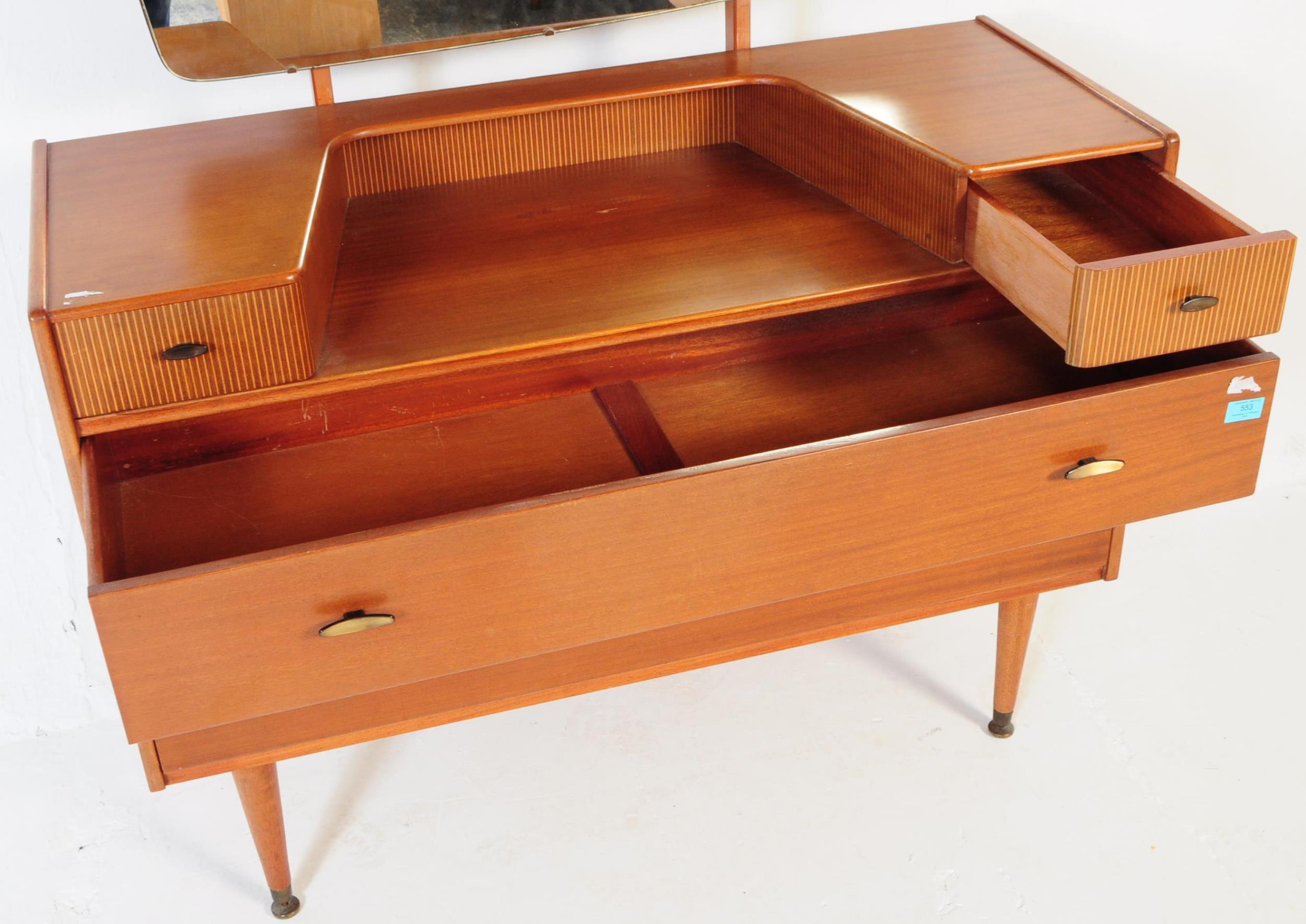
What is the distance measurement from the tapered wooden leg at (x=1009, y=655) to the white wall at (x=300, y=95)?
46 cm

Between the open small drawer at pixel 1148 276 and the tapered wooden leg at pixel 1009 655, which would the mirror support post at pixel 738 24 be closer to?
the open small drawer at pixel 1148 276

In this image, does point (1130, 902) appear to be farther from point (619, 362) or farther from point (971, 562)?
point (619, 362)

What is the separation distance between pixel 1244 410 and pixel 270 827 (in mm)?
1164

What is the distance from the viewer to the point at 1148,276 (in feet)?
3.81

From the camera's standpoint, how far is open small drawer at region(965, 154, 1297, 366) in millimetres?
1159

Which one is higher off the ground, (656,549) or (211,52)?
(211,52)

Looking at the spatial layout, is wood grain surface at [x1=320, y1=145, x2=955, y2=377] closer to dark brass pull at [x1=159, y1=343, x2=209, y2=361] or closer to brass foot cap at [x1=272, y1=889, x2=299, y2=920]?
dark brass pull at [x1=159, y1=343, x2=209, y2=361]

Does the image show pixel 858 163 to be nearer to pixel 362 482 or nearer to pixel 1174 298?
pixel 1174 298

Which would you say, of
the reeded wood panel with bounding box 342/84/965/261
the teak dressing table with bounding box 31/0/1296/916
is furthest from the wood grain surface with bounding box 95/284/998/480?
the reeded wood panel with bounding box 342/84/965/261

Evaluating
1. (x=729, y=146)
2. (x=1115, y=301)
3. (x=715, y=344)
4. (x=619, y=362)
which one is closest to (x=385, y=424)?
(x=619, y=362)

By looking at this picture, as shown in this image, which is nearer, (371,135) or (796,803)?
(371,135)

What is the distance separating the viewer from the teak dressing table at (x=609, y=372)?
1138 millimetres

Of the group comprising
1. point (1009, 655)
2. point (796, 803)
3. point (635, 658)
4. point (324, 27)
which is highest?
point (324, 27)

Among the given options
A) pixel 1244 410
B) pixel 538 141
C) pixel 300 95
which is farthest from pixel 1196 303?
pixel 300 95
